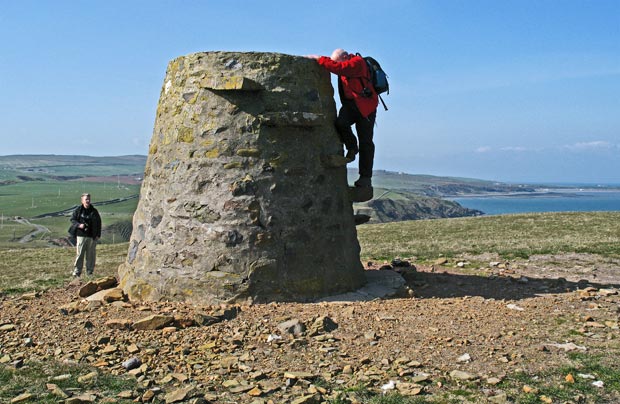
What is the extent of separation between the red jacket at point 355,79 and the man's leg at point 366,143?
0.13 metres

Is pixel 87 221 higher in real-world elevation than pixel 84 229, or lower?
higher

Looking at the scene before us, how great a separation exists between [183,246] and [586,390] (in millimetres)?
5015

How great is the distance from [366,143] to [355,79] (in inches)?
39.9

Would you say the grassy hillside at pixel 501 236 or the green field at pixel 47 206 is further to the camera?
the green field at pixel 47 206

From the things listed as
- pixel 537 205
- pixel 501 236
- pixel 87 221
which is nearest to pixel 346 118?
pixel 87 221

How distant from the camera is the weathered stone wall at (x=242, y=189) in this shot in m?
7.49

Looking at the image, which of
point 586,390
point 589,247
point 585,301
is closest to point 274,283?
point 586,390

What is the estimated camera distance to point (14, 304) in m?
8.23

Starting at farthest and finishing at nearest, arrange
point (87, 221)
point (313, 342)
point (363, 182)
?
point (87, 221), point (363, 182), point (313, 342)

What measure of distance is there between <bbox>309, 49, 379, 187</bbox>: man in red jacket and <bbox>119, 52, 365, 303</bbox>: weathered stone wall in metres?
0.36

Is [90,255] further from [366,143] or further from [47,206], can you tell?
[47,206]

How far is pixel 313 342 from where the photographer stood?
621cm

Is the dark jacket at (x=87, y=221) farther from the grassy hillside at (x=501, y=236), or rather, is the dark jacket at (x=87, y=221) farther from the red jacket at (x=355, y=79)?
the red jacket at (x=355, y=79)

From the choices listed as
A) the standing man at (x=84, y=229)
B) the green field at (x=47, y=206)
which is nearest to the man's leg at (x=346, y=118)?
the standing man at (x=84, y=229)
